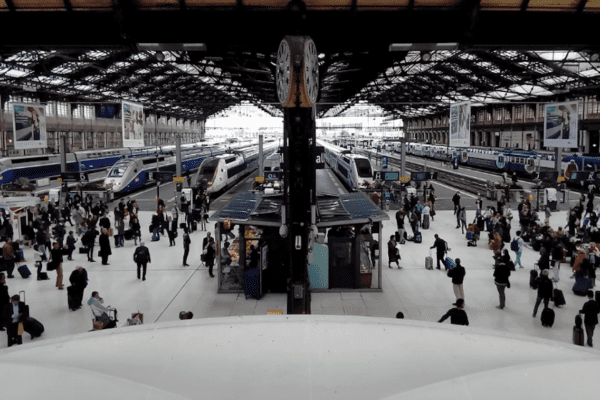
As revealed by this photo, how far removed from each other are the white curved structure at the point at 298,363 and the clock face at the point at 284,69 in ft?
16.5

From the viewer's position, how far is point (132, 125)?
17.0m

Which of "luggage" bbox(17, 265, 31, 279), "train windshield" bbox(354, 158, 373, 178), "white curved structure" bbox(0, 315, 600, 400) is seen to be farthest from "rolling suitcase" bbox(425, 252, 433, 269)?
"train windshield" bbox(354, 158, 373, 178)

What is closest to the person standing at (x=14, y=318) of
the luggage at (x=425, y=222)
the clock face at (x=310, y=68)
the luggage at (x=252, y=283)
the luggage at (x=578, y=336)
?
the luggage at (x=252, y=283)

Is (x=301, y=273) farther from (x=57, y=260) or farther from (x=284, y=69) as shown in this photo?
(x=57, y=260)

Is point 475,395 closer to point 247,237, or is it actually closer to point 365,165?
point 247,237

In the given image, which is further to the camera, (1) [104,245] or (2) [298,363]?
(1) [104,245]

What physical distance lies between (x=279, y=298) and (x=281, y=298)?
54 mm

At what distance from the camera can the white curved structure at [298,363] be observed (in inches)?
142

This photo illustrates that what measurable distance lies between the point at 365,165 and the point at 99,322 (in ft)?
89.4

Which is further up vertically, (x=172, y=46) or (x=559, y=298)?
(x=172, y=46)

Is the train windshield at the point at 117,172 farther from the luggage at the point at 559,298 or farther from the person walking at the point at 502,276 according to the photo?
the luggage at the point at 559,298

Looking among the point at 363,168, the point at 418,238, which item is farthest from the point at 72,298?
the point at 363,168

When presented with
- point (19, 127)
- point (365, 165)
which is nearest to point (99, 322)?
point (19, 127)

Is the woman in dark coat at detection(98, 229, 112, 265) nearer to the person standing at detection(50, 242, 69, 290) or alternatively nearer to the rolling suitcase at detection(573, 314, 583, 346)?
the person standing at detection(50, 242, 69, 290)
